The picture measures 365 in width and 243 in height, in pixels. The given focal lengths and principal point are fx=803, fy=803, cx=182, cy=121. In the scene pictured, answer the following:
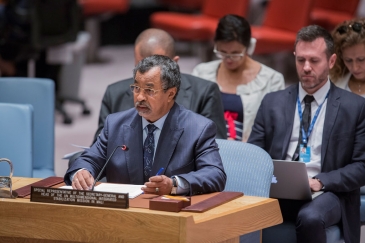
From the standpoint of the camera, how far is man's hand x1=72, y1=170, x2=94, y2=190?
3209mm

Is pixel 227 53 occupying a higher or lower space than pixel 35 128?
higher

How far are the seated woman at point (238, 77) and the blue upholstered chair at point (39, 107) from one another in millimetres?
928

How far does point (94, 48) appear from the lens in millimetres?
10086

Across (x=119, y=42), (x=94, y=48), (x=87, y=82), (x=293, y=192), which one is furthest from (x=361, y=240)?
(x=119, y=42)

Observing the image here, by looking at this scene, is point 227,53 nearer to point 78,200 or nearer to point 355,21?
point 355,21

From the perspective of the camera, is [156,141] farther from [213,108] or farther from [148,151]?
[213,108]

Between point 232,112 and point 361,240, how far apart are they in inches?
44.5

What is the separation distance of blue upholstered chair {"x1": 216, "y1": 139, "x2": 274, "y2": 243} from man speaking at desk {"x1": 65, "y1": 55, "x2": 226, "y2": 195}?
0.31 m

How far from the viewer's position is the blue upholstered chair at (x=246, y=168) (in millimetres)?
3627

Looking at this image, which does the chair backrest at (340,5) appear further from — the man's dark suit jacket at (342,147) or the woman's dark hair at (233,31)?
the man's dark suit jacket at (342,147)

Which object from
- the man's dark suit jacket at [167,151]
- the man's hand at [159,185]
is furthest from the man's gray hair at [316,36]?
the man's hand at [159,185]

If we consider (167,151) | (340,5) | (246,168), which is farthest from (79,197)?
(340,5)

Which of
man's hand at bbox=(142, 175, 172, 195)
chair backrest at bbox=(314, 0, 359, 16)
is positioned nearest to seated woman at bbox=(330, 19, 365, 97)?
man's hand at bbox=(142, 175, 172, 195)

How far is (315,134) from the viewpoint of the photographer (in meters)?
3.94
